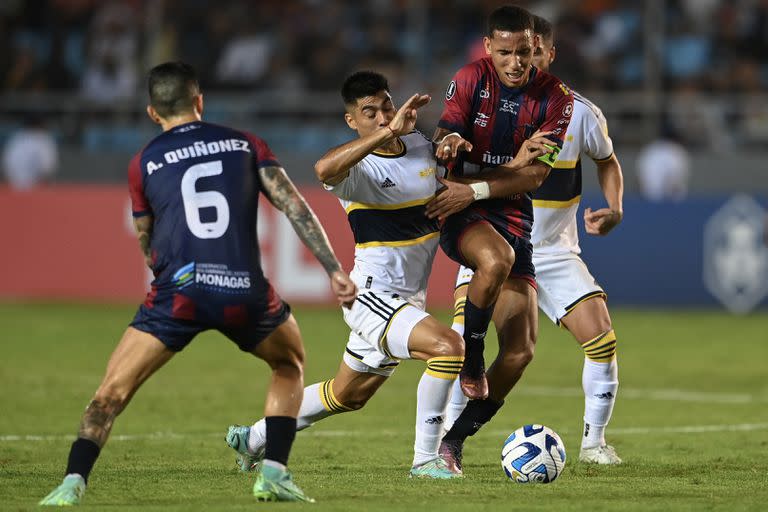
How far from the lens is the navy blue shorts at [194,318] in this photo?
6.60 m

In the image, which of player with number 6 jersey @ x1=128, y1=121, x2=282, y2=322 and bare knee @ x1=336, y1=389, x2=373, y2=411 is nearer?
player with number 6 jersey @ x1=128, y1=121, x2=282, y2=322

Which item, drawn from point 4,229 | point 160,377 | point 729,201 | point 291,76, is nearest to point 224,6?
point 291,76

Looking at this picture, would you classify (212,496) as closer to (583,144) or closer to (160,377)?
(583,144)

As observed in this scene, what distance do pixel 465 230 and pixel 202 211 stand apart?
2.09 metres

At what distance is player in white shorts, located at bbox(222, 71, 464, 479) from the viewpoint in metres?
7.51

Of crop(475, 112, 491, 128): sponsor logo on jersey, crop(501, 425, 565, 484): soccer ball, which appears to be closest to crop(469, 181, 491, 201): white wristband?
crop(475, 112, 491, 128): sponsor logo on jersey

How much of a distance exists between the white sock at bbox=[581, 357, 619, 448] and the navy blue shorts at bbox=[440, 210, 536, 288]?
710mm

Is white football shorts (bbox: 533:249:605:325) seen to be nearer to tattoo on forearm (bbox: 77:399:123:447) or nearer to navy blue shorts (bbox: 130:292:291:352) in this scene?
navy blue shorts (bbox: 130:292:291:352)

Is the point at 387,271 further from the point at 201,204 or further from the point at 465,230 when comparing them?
the point at 201,204

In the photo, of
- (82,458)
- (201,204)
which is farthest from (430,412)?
(82,458)

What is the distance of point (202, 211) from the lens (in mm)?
6617

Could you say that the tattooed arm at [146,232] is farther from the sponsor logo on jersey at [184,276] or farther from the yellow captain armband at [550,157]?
the yellow captain armband at [550,157]

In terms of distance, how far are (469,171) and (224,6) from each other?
15412 mm

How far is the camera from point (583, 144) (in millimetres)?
9094
